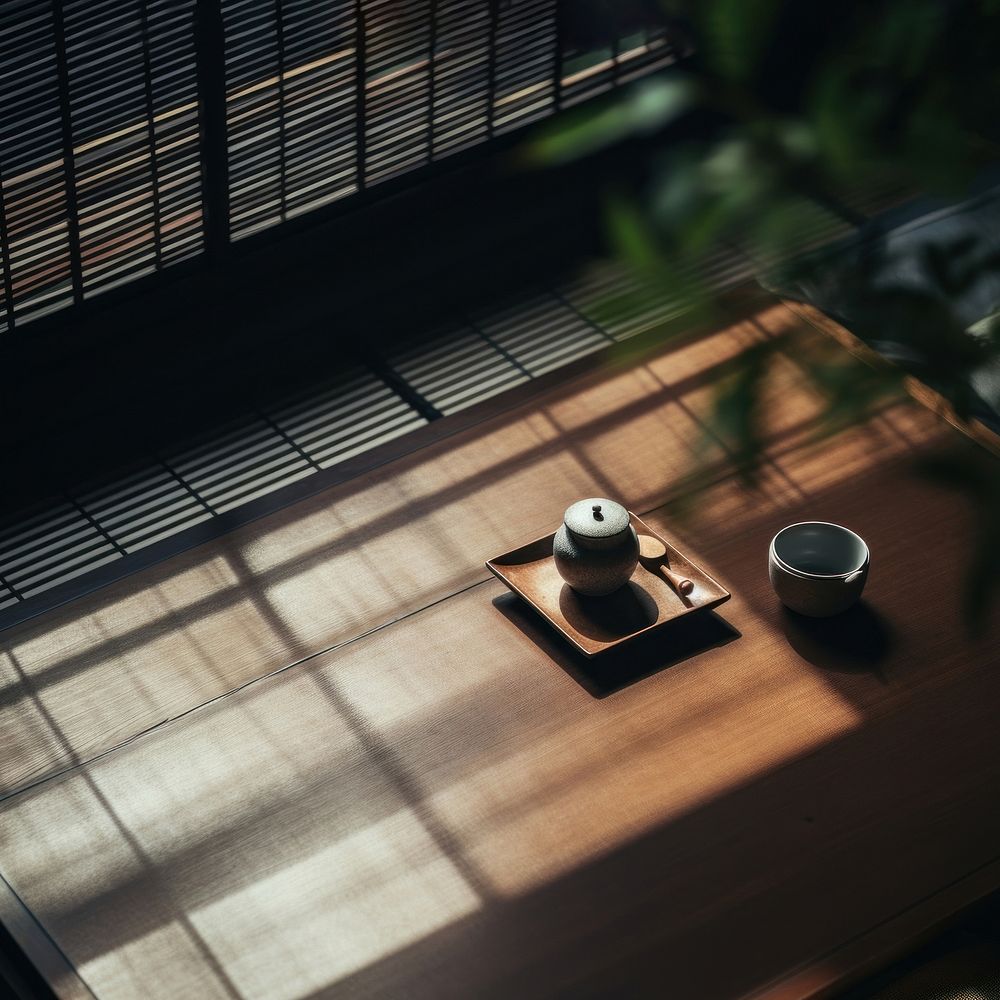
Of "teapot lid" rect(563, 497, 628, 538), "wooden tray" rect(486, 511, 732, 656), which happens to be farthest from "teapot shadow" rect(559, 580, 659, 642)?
"teapot lid" rect(563, 497, 628, 538)

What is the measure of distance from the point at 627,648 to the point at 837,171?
1.94 metres

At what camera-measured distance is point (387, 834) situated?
229 centimetres

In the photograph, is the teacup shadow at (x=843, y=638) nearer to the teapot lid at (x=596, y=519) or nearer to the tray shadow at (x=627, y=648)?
the tray shadow at (x=627, y=648)

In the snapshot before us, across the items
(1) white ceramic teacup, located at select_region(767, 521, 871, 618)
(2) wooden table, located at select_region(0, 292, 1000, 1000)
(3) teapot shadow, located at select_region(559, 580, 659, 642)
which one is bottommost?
(2) wooden table, located at select_region(0, 292, 1000, 1000)

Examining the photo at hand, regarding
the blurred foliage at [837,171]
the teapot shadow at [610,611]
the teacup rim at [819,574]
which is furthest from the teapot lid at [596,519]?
the blurred foliage at [837,171]

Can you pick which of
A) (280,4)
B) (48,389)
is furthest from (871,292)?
(48,389)

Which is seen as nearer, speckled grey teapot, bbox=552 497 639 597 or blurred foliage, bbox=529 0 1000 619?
blurred foliage, bbox=529 0 1000 619

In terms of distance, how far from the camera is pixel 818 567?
104 inches

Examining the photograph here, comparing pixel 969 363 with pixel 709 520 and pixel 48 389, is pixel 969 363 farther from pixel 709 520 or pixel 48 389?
pixel 48 389

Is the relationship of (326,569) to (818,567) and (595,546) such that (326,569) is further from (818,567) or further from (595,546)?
(818,567)

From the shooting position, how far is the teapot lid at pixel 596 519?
253 cm

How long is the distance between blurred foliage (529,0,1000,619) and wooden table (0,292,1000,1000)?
3.95ft

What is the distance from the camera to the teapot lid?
8.30ft

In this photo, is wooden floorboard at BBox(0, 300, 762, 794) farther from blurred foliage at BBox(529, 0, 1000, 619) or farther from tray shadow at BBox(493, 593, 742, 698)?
blurred foliage at BBox(529, 0, 1000, 619)
